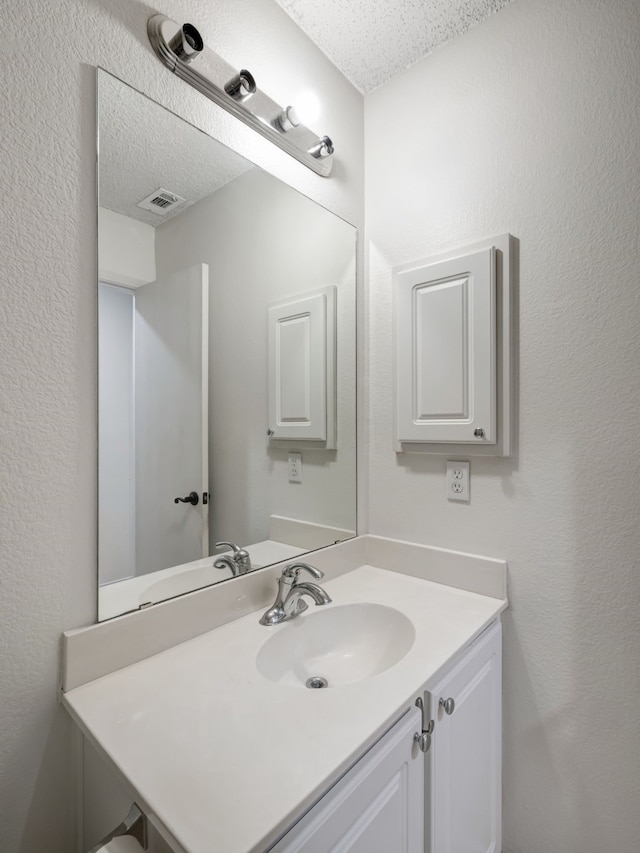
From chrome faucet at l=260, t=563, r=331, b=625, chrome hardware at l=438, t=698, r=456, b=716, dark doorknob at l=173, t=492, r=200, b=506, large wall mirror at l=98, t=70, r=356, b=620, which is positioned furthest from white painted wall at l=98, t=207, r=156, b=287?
chrome hardware at l=438, t=698, r=456, b=716

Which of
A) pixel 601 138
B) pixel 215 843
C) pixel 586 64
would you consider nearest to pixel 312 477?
pixel 215 843

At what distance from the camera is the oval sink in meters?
1.07

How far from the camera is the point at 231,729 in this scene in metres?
0.73

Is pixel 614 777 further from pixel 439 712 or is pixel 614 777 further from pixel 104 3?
pixel 104 3

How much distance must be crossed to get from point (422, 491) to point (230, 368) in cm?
73

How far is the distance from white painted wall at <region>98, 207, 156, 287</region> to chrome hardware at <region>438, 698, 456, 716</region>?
111cm

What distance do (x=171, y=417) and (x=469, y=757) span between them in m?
1.08

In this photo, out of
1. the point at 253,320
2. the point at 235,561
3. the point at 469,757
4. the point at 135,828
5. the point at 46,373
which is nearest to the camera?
the point at 135,828

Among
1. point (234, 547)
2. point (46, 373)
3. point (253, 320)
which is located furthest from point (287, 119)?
point (234, 547)

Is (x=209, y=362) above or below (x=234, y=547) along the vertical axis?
above

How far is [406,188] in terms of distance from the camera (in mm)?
1497

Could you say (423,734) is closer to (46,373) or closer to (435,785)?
(435,785)

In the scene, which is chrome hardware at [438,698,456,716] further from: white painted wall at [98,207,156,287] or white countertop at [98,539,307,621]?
white painted wall at [98,207,156,287]

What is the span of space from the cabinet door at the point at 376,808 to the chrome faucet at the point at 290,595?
1.16ft
